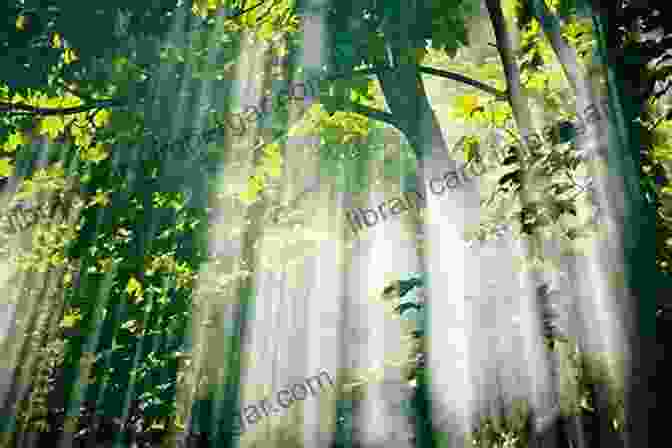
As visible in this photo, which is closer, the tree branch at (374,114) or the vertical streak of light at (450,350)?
the vertical streak of light at (450,350)

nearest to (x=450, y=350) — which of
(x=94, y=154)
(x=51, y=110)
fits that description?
(x=51, y=110)

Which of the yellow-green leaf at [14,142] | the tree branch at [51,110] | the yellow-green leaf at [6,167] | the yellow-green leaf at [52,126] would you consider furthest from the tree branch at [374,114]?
the yellow-green leaf at [6,167]

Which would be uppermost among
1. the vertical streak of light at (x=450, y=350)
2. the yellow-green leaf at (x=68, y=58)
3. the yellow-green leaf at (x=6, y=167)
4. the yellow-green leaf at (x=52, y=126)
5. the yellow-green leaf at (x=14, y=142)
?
the yellow-green leaf at (x=52, y=126)

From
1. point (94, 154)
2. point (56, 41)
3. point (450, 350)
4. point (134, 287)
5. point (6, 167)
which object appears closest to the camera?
point (450, 350)

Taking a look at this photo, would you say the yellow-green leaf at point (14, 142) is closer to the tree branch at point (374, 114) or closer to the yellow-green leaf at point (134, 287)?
the yellow-green leaf at point (134, 287)

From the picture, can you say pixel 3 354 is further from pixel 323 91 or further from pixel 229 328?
pixel 323 91

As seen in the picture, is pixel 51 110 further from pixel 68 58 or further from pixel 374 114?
pixel 374 114

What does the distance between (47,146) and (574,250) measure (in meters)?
6.16

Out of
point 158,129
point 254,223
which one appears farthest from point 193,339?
point 158,129

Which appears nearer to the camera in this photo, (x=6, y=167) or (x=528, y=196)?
(x=528, y=196)

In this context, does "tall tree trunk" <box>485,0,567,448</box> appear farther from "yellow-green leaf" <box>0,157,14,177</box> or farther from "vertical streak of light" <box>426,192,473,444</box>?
"yellow-green leaf" <box>0,157,14,177</box>

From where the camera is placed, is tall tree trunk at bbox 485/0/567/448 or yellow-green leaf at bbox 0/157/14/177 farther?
yellow-green leaf at bbox 0/157/14/177

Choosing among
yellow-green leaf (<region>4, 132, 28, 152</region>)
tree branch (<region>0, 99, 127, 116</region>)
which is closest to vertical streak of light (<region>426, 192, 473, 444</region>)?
tree branch (<region>0, 99, 127, 116</region>)

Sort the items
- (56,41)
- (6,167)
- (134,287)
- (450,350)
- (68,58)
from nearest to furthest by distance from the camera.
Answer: (450,350)
(56,41)
(68,58)
(134,287)
(6,167)
